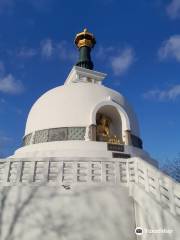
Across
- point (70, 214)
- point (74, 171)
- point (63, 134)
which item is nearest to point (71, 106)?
point (63, 134)

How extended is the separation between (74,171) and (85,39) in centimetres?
1905

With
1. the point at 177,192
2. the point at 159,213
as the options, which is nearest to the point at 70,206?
the point at 159,213

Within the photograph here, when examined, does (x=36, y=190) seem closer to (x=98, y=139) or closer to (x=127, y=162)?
(x=127, y=162)

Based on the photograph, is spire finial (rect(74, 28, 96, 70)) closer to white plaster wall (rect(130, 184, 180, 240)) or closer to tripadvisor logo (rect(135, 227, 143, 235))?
white plaster wall (rect(130, 184, 180, 240))

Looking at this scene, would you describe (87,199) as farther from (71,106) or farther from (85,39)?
(85,39)

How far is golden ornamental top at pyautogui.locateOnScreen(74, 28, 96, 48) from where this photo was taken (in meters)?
24.5

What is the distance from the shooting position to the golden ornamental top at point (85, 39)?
24.5 m

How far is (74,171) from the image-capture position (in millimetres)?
8297

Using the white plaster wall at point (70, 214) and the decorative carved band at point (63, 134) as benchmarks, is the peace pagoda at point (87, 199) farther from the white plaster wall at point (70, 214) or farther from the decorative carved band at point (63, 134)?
the decorative carved band at point (63, 134)

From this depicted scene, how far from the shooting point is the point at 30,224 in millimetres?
6965

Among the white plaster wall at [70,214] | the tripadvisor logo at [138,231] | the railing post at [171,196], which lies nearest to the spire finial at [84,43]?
the white plaster wall at [70,214]

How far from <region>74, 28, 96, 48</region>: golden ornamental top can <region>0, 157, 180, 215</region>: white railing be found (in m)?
18.4

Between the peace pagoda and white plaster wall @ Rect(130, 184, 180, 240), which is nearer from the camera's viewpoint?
white plaster wall @ Rect(130, 184, 180, 240)

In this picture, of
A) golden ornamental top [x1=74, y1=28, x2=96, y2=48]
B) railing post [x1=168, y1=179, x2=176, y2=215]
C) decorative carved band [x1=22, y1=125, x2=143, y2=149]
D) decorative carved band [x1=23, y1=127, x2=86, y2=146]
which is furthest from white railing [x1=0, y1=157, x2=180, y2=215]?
golden ornamental top [x1=74, y1=28, x2=96, y2=48]
